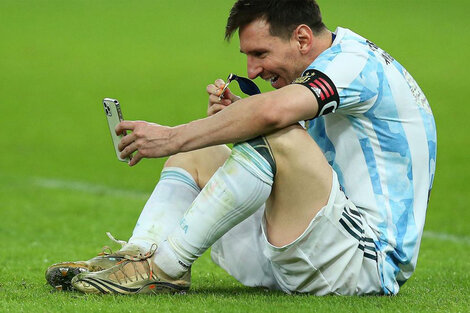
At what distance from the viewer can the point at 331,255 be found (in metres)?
4.23

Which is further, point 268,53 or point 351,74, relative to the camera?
point 268,53

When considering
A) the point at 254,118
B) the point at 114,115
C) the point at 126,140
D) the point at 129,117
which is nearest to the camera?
the point at 254,118

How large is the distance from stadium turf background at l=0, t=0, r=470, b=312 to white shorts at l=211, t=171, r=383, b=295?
3.3 inches

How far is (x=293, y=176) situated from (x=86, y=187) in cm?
738

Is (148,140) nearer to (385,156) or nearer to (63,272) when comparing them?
(63,272)

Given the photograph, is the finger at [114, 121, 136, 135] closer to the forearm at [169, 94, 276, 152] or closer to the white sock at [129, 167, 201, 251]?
the forearm at [169, 94, 276, 152]

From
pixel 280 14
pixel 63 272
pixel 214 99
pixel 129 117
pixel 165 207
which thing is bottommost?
pixel 129 117

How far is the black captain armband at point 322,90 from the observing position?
13.5 ft

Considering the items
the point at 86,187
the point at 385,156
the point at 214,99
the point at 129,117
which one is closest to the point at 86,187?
the point at 86,187

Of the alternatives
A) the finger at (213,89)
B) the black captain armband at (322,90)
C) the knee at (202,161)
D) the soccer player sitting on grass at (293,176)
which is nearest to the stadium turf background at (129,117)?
the soccer player sitting on grass at (293,176)

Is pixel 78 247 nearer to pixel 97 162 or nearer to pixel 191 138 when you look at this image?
pixel 191 138

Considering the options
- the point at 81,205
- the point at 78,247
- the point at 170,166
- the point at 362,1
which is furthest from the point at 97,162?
the point at 362,1

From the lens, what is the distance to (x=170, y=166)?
471 centimetres

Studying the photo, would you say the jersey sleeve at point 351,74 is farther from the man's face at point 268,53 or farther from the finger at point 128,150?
the finger at point 128,150
